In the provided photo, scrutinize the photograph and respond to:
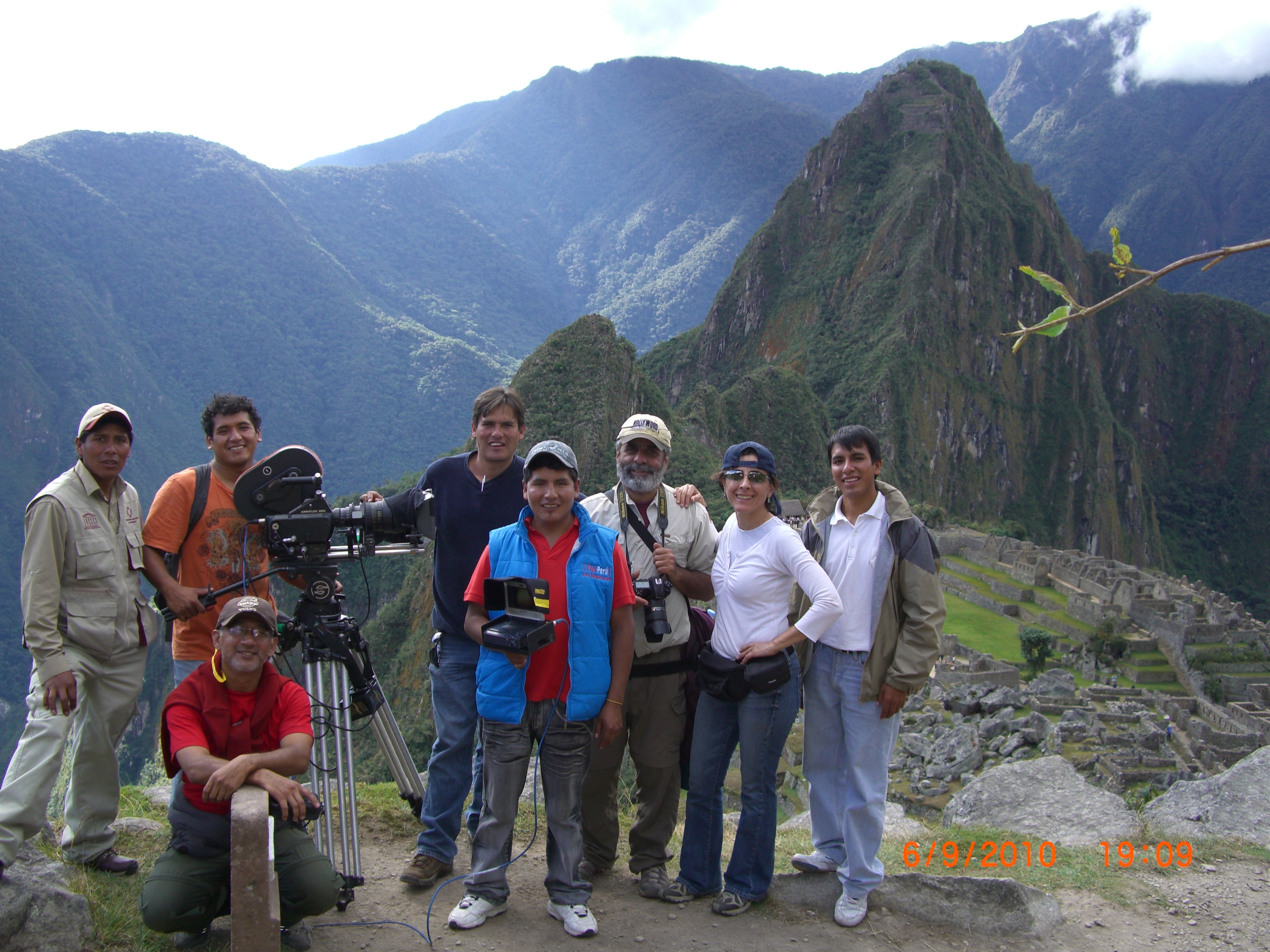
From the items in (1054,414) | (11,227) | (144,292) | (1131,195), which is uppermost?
(1131,195)

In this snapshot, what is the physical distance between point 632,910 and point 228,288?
8917 centimetres

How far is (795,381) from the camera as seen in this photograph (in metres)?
59.6

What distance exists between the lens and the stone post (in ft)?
9.37

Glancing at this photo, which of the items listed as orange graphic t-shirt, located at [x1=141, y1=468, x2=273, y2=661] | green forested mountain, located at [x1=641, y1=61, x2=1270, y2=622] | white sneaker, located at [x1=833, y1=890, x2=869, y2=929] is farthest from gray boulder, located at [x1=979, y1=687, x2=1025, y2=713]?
green forested mountain, located at [x1=641, y1=61, x2=1270, y2=622]

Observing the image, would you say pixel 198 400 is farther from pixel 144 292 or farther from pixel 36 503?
pixel 36 503

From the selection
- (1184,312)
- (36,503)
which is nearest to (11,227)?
(36,503)

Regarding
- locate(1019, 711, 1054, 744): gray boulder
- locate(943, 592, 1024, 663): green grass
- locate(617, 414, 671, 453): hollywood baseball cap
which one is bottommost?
locate(943, 592, 1024, 663): green grass

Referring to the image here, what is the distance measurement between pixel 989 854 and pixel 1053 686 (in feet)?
67.3

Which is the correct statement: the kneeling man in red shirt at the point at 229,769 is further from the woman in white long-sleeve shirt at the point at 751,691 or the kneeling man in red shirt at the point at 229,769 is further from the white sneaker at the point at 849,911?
the white sneaker at the point at 849,911

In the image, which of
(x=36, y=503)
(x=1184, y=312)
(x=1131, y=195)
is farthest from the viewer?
(x=1131, y=195)

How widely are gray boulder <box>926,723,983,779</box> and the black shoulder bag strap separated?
43.7ft

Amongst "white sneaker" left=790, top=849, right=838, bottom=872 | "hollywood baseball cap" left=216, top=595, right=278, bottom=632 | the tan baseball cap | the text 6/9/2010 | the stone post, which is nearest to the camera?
the stone post

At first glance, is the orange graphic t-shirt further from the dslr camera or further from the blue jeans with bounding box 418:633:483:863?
the dslr camera

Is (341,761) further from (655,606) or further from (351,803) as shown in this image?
(655,606)
